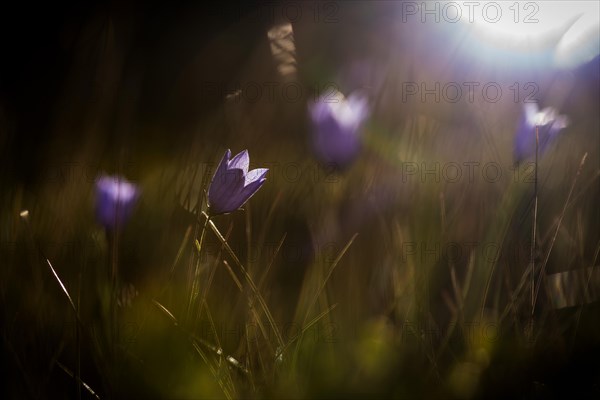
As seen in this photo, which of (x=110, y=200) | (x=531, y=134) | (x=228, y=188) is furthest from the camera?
(x=531, y=134)

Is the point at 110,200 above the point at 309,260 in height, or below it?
above

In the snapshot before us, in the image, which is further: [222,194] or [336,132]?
[336,132]

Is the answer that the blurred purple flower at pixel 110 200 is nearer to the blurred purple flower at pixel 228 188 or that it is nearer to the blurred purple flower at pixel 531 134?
the blurred purple flower at pixel 228 188

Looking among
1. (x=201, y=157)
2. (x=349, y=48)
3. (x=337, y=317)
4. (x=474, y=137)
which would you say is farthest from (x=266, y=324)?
(x=349, y=48)

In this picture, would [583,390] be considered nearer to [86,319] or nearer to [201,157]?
[86,319]

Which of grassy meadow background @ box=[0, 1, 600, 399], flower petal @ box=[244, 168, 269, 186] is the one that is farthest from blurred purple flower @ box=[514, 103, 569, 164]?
flower petal @ box=[244, 168, 269, 186]

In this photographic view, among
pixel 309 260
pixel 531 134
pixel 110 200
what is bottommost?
pixel 309 260

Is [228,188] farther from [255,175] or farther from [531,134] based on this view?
[531,134]

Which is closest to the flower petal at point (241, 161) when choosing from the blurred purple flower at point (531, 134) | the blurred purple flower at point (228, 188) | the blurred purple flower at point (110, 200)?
the blurred purple flower at point (228, 188)

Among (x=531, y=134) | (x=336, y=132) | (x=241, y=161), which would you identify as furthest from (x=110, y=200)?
(x=531, y=134)
